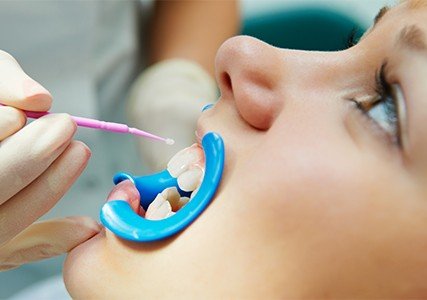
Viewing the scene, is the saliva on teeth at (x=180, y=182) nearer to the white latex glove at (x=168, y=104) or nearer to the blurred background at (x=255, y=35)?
the white latex glove at (x=168, y=104)

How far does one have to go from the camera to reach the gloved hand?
734mm

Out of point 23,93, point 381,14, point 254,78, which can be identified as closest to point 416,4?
point 381,14

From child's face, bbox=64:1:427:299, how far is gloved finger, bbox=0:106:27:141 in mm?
190

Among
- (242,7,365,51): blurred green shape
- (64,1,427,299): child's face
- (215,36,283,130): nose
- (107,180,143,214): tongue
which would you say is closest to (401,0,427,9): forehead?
(64,1,427,299): child's face

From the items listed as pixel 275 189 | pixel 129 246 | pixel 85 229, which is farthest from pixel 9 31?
pixel 275 189

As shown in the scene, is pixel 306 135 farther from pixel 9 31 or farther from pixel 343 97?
pixel 9 31

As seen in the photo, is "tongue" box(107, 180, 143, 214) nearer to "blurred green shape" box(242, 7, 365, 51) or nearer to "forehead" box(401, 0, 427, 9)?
"forehead" box(401, 0, 427, 9)

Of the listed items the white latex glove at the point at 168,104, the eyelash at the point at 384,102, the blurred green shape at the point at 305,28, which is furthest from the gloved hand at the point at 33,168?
the blurred green shape at the point at 305,28

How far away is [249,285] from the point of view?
0.66 m

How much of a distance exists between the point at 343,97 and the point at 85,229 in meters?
0.38

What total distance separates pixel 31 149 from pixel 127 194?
145 mm

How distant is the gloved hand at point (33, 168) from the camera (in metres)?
0.73

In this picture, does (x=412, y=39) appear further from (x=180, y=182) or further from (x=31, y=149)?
(x=31, y=149)

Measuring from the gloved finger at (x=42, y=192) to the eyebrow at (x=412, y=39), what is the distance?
419 mm
